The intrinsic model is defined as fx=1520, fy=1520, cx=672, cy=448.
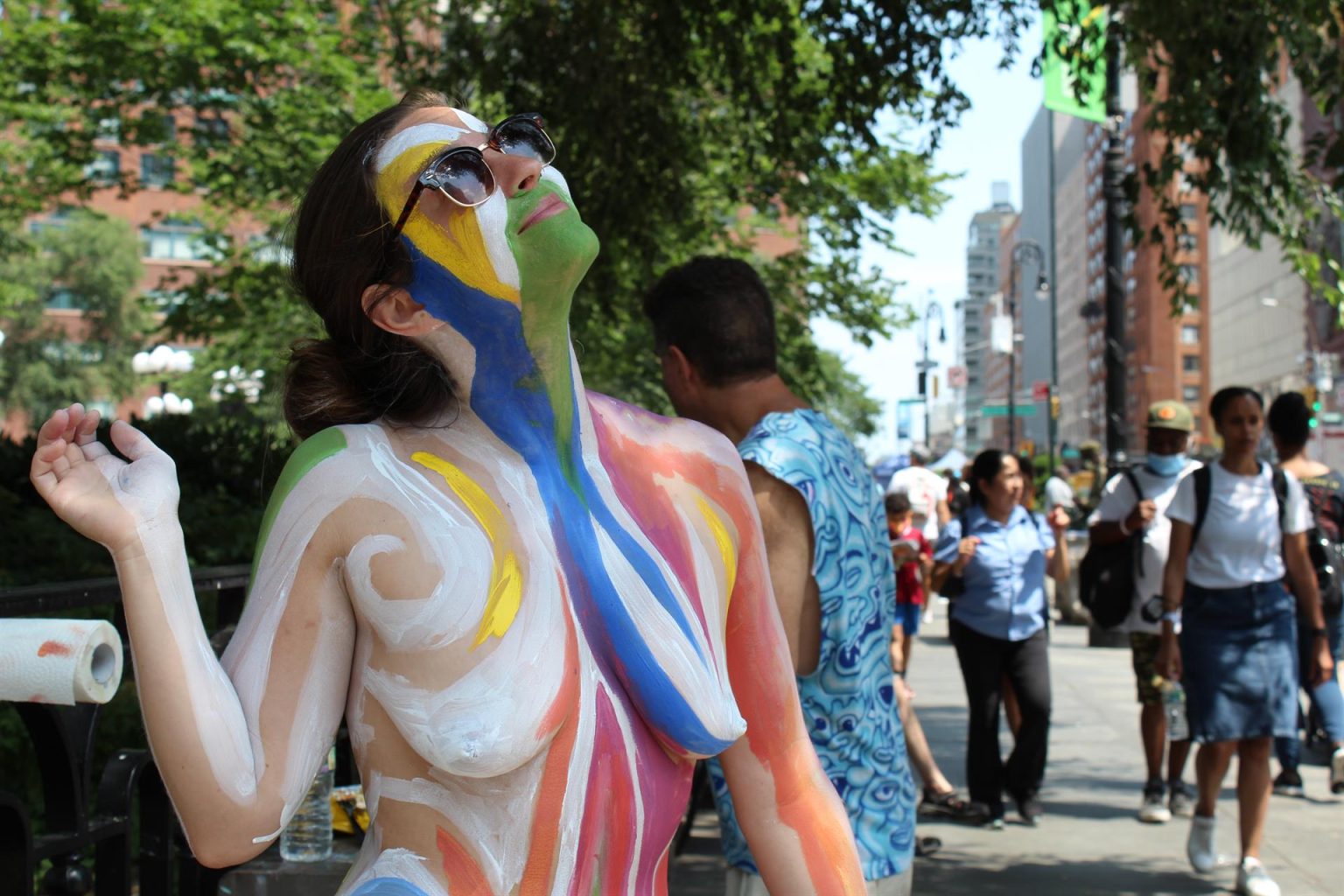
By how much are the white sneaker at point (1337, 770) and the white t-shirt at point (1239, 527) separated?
1.57 meters

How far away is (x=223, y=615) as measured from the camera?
130 inches

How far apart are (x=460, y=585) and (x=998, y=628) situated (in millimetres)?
6273

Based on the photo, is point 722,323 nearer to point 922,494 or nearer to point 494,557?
point 494,557

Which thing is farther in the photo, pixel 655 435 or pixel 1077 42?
pixel 1077 42

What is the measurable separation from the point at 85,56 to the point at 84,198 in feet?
9.11

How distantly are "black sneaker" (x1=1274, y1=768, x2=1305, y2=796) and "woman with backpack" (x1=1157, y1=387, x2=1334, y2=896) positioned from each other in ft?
5.69

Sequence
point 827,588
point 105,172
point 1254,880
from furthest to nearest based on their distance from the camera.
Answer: point 105,172 < point 1254,880 < point 827,588

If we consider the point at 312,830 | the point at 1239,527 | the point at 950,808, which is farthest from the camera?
the point at 950,808

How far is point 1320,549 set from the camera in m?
6.95

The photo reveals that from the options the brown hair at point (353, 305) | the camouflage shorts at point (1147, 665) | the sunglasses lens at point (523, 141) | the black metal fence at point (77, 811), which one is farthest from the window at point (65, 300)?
the sunglasses lens at point (523, 141)

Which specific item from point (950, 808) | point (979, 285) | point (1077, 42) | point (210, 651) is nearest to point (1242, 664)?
point (950, 808)

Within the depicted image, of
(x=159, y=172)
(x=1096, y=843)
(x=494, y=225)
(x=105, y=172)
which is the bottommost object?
(x=1096, y=843)

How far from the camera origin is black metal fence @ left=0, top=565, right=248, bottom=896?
7.23 feet

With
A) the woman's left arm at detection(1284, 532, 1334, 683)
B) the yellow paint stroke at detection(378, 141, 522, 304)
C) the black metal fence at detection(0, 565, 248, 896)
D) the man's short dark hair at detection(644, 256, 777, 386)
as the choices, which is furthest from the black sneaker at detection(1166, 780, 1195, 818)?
the yellow paint stroke at detection(378, 141, 522, 304)
